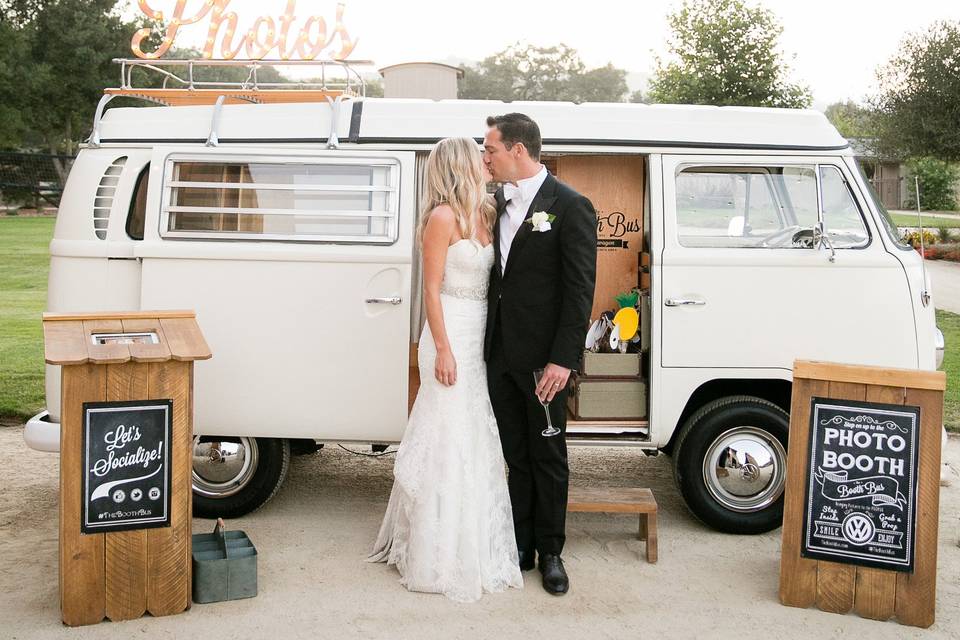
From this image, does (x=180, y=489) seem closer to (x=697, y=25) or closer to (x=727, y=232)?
(x=727, y=232)

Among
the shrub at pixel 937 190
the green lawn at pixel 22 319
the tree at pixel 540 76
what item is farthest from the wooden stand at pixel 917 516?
the tree at pixel 540 76

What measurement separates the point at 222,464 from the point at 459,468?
159 centimetres

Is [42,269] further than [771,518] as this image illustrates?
Yes

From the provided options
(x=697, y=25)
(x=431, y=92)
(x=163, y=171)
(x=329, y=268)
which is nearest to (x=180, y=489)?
(x=329, y=268)

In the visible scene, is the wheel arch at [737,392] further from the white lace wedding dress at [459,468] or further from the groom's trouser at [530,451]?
the white lace wedding dress at [459,468]

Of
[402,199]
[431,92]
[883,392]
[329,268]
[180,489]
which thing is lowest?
[180,489]

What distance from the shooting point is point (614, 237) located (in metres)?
6.11

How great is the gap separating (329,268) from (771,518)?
279 centimetres

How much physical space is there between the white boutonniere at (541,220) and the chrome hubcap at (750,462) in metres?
1.75

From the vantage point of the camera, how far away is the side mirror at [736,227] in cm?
555

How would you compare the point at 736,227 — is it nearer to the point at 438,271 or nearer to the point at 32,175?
the point at 438,271

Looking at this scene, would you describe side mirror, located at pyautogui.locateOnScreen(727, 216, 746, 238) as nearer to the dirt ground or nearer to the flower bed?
the dirt ground

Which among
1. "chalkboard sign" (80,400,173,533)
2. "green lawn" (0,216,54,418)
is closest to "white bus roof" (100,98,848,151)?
"chalkboard sign" (80,400,173,533)

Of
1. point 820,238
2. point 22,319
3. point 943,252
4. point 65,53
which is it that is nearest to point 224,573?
point 820,238
